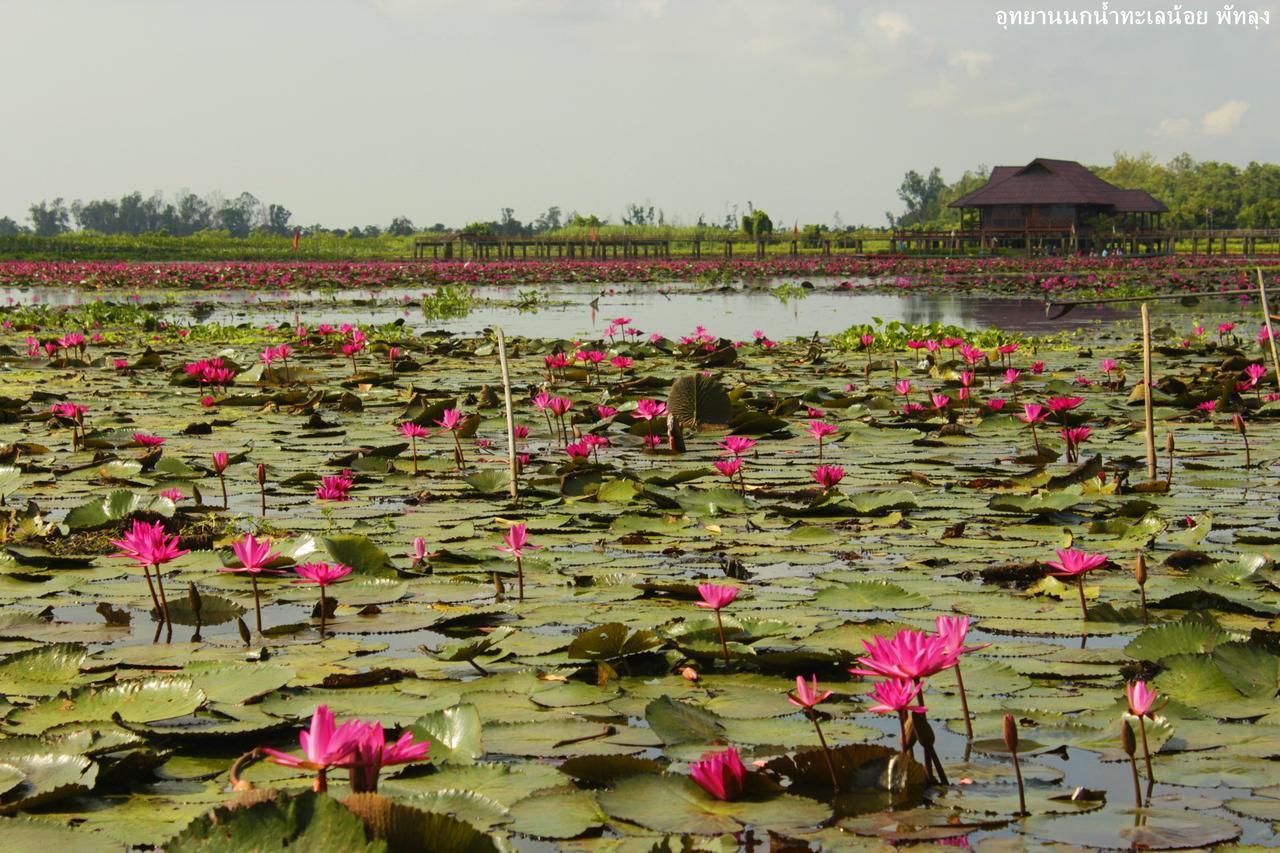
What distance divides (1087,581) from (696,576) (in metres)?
1.04

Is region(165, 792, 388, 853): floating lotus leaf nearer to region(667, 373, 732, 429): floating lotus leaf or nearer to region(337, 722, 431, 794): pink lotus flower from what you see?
region(337, 722, 431, 794): pink lotus flower

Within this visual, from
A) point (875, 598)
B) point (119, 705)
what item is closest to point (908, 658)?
point (875, 598)

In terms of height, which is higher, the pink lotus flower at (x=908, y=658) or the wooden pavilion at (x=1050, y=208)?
the wooden pavilion at (x=1050, y=208)

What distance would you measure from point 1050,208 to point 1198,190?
153ft

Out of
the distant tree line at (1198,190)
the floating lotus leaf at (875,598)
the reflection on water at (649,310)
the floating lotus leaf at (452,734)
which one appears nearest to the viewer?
the floating lotus leaf at (452,734)

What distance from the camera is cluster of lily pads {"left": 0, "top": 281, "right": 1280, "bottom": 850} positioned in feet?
6.11

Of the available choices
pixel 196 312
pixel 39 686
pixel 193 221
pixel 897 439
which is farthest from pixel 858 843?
pixel 193 221

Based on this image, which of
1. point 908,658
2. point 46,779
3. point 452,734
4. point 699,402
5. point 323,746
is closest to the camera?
point 323,746

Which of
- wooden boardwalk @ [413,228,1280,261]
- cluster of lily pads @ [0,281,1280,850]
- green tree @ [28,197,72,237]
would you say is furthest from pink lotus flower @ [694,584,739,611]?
green tree @ [28,197,72,237]

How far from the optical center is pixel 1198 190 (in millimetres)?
91500

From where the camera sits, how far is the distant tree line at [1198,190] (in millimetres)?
74062

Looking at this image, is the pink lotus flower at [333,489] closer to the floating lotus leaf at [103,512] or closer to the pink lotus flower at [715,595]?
the floating lotus leaf at [103,512]

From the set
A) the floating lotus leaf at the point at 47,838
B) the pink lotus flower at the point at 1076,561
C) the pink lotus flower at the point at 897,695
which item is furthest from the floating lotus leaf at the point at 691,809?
the pink lotus flower at the point at 1076,561

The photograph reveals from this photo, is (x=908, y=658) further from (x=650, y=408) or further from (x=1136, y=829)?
(x=650, y=408)
